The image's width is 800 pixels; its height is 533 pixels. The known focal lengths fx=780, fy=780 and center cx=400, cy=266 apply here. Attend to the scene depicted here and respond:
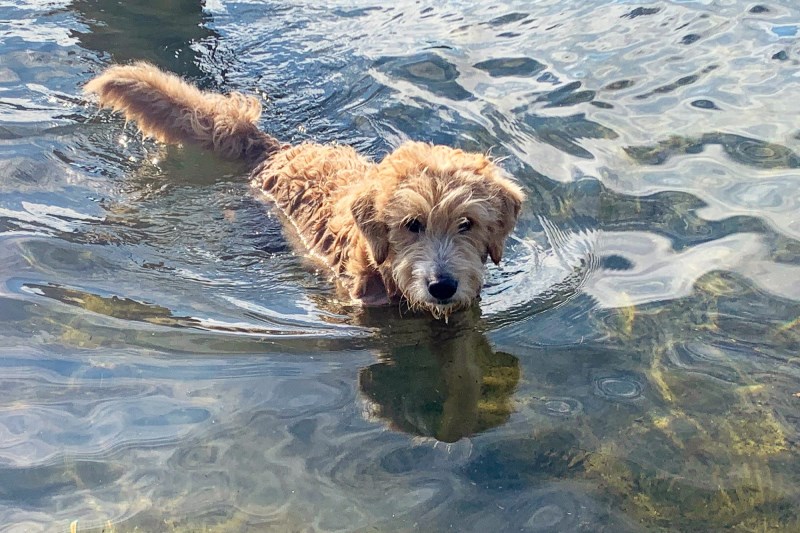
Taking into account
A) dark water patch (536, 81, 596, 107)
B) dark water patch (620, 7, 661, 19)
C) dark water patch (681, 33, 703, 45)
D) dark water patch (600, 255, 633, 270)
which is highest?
dark water patch (620, 7, 661, 19)

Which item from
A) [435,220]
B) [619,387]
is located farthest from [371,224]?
[619,387]

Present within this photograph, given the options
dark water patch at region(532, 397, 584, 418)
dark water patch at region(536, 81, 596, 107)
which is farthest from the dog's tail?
Answer: dark water patch at region(532, 397, 584, 418)

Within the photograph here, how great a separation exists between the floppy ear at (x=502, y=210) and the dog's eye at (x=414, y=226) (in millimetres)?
557

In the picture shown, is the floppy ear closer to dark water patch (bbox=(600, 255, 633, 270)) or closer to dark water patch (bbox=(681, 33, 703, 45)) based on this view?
dark water patch (bbox=(600, 255, 633, 270))

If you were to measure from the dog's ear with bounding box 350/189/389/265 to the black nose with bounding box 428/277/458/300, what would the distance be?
64cm

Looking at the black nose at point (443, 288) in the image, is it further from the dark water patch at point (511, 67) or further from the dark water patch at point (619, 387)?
the dark water patch at point (511, 67)

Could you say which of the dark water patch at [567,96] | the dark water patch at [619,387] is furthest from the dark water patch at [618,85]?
the dark water patch at [619,387]

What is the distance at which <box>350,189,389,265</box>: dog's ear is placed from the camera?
5465 mm

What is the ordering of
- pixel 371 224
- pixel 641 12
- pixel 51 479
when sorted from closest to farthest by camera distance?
pixel 51 479 → pixel 371 224 → pixel 641 12

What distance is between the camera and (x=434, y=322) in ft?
18.2

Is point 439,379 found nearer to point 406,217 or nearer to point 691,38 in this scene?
point 406,217

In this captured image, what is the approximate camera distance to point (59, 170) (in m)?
7.63

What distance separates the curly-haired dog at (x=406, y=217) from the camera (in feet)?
17.1

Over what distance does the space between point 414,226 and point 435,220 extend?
0.52ft
